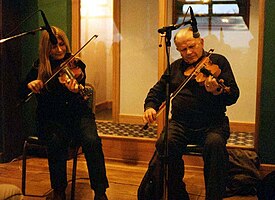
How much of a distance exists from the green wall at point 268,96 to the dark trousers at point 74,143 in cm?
129

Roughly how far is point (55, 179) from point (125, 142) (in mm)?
1107

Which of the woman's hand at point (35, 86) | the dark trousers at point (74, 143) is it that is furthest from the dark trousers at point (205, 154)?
the woman's hand at point (35, 86)

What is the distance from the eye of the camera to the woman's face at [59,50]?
282cm

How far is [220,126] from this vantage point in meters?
2.64

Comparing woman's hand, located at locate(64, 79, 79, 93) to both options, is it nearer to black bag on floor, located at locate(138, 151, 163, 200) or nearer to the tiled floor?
black bag on floor, located at locate(138, 151, 163, 200)

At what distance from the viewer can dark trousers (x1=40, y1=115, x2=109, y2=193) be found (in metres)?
Answer: 2.62

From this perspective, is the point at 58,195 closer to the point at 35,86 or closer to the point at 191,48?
the point at 35,86

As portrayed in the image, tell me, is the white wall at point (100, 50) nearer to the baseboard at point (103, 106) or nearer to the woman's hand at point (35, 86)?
the baseboard at point (103, 106)

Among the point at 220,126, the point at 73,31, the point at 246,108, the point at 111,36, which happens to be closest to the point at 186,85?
the point at 220,126

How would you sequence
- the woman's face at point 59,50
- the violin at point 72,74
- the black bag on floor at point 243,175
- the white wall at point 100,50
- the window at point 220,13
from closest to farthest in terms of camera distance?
1. the violin at point 72,74
2. the woman's face at point 59,50
3. the black bag on floor at point 243,175
4. the window at point 220,13
5. the white wall at point 100,50

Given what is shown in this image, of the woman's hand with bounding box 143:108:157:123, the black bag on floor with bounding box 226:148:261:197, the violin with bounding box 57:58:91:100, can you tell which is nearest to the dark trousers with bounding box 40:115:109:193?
the violin with bounding box 57:58:91:100

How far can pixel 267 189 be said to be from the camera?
8.50 feet

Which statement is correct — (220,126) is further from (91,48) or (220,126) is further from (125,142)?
(91,48)

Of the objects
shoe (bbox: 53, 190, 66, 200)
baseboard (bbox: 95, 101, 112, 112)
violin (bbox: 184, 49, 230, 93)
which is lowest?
shoe (bbox: 53, 190, 66, 200)
